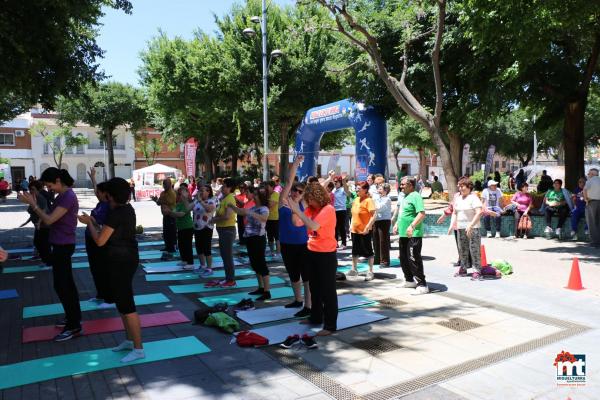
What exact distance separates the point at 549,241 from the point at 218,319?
10.1 m

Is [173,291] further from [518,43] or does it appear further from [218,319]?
[518,43]

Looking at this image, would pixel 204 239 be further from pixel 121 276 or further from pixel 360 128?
pixel 360 128

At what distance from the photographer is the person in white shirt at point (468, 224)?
8.25 metres

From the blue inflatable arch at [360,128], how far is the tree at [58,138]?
136ft

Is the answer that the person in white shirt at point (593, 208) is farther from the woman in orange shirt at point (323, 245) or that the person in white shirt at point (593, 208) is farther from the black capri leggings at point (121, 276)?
the black capri leggings at point (121, 276)

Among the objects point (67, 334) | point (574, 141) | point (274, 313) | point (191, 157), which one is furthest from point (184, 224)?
point (191, 157)

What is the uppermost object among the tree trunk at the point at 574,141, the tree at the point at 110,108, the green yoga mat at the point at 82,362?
the tree at the point at 110,108

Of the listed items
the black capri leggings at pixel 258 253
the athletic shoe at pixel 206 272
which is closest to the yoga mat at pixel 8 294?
the athletic shoe at pixel 206 272

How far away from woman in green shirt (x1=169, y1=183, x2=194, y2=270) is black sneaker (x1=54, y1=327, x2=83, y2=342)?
3666mm

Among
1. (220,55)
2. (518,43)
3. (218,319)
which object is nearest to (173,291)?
(218,319)

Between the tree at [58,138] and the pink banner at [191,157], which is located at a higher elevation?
the tree at [58,138]

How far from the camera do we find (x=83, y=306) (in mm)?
6934

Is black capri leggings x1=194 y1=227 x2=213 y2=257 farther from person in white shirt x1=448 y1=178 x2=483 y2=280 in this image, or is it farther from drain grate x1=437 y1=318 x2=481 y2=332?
drain grate x1=437 y1=318 x2=481 y2=332

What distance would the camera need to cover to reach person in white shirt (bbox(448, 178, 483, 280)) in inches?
325
